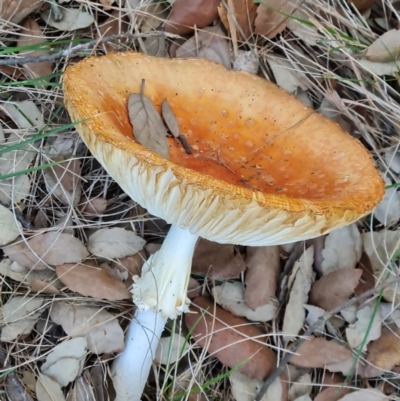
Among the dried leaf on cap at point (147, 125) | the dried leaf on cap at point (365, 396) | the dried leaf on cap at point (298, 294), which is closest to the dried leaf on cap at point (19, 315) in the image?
the dried leaf on cap at point (147, 125)

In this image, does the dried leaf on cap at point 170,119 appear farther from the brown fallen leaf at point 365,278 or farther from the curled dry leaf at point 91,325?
the brown fallen leaf at point 365,278

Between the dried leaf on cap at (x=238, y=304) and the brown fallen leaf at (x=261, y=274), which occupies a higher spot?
the brown fallen leaf at (x=261, y=274)

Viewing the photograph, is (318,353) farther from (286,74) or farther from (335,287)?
(286,74)

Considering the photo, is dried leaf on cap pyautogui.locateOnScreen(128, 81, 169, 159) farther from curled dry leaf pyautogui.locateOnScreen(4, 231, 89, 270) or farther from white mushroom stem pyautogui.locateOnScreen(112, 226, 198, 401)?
curled dry leaf pyautogui.locateOnScreen(4, 231, 89, 270)

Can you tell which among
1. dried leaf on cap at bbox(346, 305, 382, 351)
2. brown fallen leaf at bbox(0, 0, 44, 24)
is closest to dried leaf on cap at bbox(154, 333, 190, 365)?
dried leaf on cap at bbox(346, 305, 382, 351)

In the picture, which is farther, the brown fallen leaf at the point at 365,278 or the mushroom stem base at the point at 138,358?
the brown fallen leaf at the point at 365,278

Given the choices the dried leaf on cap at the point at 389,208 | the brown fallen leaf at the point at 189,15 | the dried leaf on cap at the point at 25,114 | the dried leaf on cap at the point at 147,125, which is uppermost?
the brown fallen leaf at the point at 189,15
